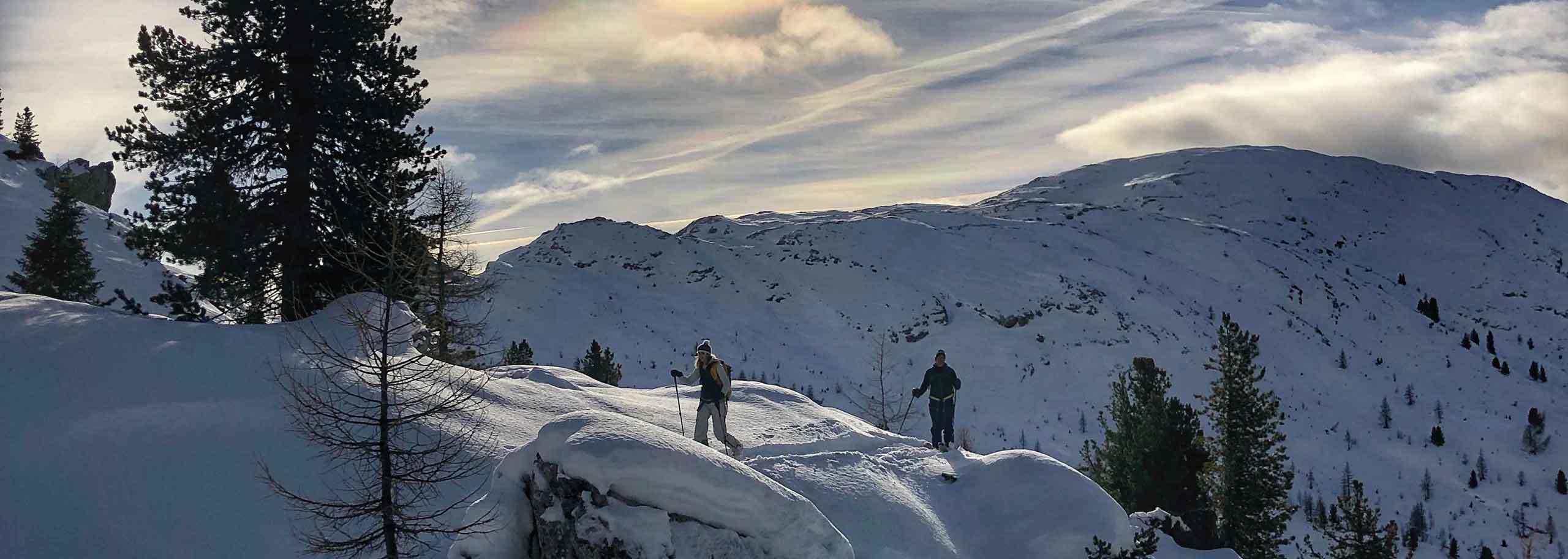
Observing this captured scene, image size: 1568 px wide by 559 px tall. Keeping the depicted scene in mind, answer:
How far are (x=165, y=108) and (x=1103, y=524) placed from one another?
21.4 m

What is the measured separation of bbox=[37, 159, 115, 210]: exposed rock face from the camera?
2472 inches

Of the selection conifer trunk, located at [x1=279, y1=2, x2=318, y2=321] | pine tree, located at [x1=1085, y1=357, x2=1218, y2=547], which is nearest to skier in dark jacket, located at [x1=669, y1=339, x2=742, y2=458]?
conifer trunk, located at [x1=279, y1=2, x2=318, y2=321]

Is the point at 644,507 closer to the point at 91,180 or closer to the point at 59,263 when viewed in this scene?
the point at 59,263

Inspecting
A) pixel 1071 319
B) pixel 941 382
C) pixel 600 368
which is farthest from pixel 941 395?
pixel 1071 319

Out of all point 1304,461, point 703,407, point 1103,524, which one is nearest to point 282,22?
point 703,407

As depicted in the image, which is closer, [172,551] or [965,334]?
[172,551]

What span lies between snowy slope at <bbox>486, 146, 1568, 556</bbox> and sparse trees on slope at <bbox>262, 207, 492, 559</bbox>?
38.9m

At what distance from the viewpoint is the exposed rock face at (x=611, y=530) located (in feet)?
31.5

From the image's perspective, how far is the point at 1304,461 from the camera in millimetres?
58531

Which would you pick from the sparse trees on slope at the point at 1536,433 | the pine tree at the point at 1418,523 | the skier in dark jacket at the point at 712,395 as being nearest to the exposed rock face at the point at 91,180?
the skier in dark jacket at the point at 712,395

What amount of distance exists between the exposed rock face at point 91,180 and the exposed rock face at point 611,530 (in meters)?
68.3

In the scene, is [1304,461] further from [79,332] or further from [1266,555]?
[79,332]

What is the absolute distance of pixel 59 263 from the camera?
28203 millimetres

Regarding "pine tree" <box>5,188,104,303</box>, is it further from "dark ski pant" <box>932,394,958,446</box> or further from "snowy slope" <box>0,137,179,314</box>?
"dark ski pant" <box>932,394,958,446</box>
